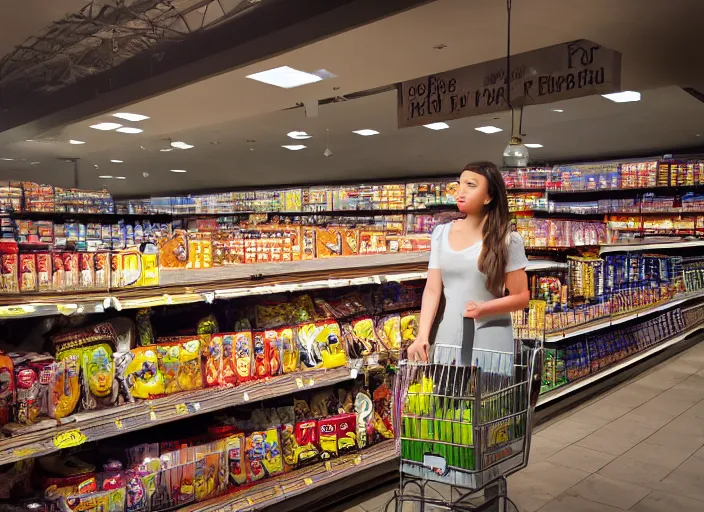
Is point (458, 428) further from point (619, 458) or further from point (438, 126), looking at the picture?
point (438, 126)

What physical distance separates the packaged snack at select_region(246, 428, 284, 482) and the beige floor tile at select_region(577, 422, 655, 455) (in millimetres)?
2309

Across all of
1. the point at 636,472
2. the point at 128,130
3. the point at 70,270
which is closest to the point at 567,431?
the point at 636,472

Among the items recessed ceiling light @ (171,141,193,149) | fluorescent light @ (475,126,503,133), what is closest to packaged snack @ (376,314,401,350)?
fluorescent light @ (475,126,503,133)

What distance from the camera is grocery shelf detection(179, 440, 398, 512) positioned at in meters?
2.67

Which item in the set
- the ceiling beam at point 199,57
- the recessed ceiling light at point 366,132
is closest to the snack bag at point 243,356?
the ceiling beam at point 199,57

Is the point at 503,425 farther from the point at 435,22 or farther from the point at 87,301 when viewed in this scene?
the point at 435,22

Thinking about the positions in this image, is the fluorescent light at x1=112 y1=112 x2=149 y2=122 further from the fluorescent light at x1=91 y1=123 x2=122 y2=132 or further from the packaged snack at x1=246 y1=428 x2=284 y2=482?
the packaged snack at x1=246 y1=428 x2=284 y2=482

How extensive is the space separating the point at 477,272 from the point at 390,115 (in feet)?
18.1

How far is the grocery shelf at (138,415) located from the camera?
2.13m

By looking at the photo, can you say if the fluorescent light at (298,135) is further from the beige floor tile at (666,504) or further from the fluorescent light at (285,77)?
the beige floor tile at (666,504)

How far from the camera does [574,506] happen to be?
321 cm

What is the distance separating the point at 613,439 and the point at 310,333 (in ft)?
8.31

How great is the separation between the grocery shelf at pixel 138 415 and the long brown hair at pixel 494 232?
1.17 m

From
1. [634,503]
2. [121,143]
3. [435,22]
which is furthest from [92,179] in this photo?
[634,503]
